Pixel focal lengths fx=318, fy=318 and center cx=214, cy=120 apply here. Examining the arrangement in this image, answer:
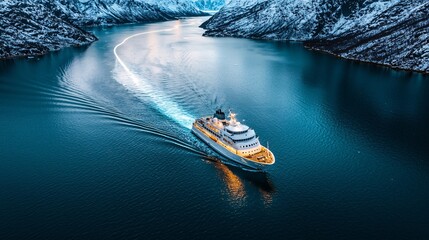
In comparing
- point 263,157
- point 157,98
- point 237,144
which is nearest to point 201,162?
point 237,144

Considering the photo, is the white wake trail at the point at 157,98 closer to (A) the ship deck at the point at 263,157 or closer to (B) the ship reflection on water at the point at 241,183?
(B) the ship reflection on water at the point at 241,183

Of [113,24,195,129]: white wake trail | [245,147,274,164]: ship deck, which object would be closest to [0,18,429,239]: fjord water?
[113,24,195,129]: white wake trail

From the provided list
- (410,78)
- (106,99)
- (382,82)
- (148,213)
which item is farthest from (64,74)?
(410,78)

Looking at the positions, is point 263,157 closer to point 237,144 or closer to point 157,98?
point 237,144

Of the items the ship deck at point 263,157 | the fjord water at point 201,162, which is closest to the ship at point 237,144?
the ship deck at point 263,157

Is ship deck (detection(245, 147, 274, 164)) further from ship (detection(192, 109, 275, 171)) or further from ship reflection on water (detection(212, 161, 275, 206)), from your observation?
ship reflection on water (detection(212, 161, 275, 206))

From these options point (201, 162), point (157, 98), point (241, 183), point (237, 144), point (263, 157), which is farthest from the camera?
point (157, 98)

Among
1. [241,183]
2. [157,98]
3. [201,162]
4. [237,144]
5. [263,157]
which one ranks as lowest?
[241,183]
